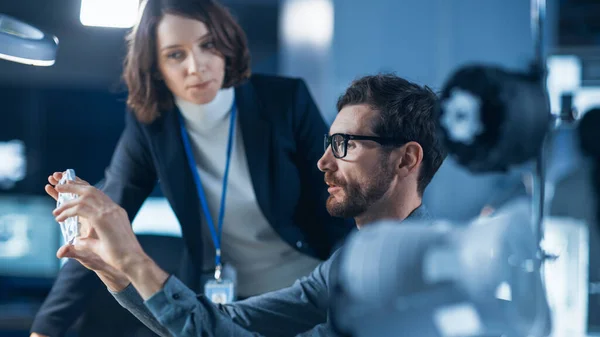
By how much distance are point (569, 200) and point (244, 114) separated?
52.7 inches

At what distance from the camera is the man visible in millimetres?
1214

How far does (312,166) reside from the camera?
5.40 ft

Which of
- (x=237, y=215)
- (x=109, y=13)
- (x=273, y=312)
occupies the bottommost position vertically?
(x=273, y=312)

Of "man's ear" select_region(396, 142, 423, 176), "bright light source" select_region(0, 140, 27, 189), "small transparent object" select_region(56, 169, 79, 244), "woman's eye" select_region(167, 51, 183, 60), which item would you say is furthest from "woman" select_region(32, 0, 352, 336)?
"bright light source" select_region(0, 140, 27, 189)

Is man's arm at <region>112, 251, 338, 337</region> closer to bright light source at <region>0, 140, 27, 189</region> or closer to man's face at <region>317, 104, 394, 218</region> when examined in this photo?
man's face at <region>317, 104, 394, 218</region>

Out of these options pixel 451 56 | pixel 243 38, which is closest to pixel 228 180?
pixel 243 38

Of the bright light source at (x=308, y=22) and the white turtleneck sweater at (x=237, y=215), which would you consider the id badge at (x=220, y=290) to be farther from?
the bright light source at (x=308, y=22)

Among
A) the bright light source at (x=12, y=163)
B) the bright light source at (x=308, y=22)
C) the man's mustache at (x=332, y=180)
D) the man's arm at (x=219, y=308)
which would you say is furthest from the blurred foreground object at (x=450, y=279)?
the bright light source at (x=12, y=163)

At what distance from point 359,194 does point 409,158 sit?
0.40 feet

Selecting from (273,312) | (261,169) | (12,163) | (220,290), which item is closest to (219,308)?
(273,312)

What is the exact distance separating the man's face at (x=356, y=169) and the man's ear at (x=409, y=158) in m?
0.02

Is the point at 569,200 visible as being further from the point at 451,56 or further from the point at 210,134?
the point at 451,56

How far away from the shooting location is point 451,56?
14.9 ft

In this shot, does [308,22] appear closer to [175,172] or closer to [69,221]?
[175,172]
